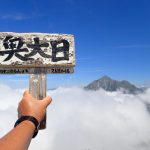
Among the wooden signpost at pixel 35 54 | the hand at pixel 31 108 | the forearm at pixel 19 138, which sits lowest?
the forearm at pixel 19 138

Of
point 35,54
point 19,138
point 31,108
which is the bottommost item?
point 19,138

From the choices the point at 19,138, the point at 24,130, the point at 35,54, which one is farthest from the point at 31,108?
the point at 35,54

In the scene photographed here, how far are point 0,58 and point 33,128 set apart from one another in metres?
3.09

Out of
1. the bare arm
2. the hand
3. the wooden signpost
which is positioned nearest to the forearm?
the bare arm

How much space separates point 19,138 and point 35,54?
3244 millimetres

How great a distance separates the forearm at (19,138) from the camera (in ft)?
7.84

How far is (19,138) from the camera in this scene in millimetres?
2506

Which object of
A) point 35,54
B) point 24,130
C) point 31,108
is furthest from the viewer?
point 35,54

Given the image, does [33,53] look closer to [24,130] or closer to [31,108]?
[31,108]

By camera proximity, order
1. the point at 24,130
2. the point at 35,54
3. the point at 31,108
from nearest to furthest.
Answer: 1. the point at 24,130
2. the point at 31,108
3. the point at 35,54

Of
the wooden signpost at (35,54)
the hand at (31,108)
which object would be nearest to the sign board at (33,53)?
the wooden signpost at (35,54)

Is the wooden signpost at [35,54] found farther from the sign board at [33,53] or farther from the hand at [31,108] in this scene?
the hand at [31,108]

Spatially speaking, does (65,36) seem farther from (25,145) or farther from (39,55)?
(25,145)

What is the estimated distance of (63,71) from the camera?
227 inches
